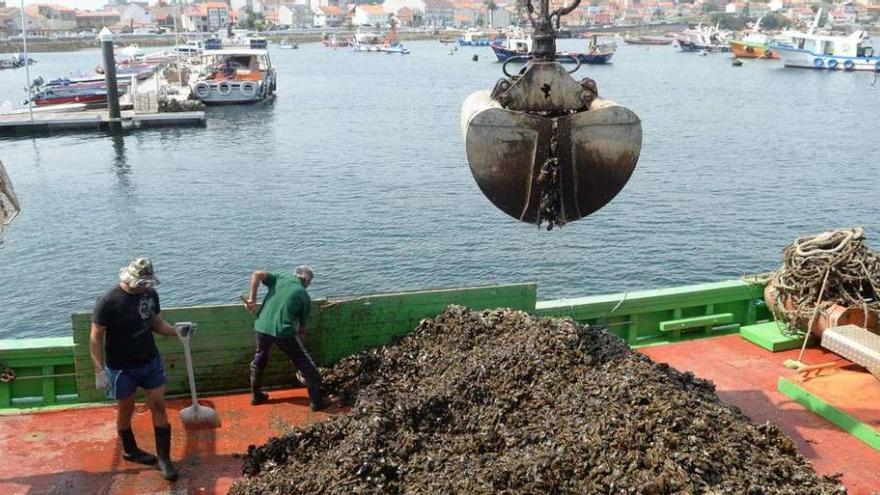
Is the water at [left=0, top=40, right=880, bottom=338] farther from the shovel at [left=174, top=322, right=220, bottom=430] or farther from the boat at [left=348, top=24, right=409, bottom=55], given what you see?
the boat at [left=348, top=24, right=409, bottom=55]

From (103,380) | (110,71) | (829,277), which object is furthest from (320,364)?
(110,71)

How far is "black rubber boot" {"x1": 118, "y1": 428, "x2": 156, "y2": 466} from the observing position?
5.14 m

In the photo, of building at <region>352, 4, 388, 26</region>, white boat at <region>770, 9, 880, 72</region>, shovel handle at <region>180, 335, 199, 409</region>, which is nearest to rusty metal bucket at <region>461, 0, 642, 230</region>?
shovel handle at <region>180, 335, 199, 409</region>

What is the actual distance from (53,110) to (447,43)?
9278 centimetres

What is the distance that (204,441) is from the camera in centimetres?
549

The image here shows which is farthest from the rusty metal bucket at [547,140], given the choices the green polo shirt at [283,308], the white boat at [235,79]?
the white boat at [235,79]

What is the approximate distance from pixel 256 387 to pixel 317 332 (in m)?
0.68

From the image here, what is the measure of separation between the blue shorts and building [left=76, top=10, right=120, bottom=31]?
16850 centimetres

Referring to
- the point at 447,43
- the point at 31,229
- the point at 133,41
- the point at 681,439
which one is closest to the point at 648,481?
the point at 681,439

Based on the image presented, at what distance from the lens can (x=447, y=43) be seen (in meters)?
126

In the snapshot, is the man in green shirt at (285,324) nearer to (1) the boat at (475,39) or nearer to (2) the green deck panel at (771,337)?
(2) the green deck panel at (771,337)

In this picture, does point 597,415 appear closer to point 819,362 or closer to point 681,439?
point 681,439

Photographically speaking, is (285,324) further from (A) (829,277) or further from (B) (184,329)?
(A) (829,277)

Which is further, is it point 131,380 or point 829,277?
point 829,277
